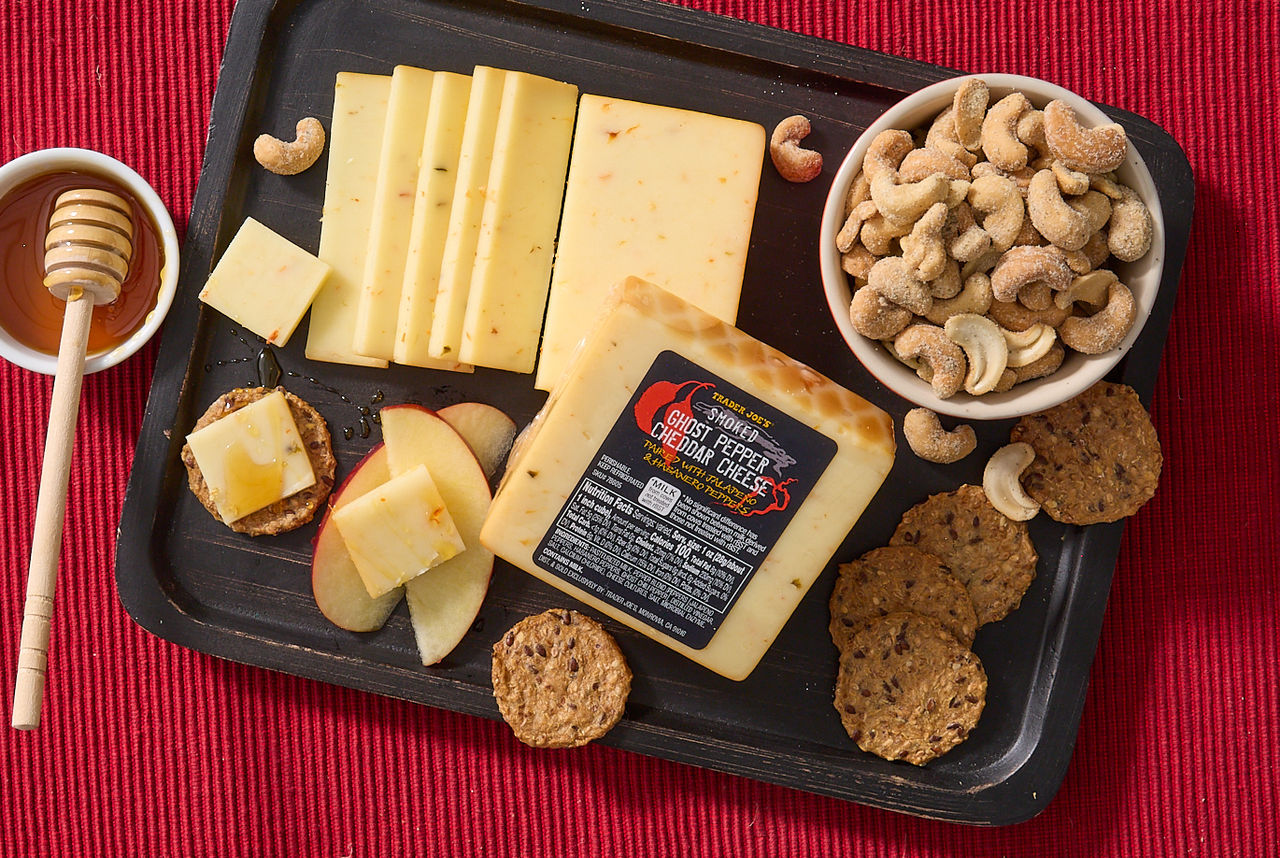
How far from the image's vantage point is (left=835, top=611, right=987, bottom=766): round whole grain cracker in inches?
60.7

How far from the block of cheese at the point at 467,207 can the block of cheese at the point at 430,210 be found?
0.02 metres

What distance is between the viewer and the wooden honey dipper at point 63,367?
144 cm

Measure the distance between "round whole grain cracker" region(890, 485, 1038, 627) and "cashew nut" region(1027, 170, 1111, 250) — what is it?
1.70ft

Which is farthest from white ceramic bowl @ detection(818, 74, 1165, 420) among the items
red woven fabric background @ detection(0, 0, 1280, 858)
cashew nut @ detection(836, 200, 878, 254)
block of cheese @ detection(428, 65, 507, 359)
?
block of cheese @ detection(428, 65, 507, 359)

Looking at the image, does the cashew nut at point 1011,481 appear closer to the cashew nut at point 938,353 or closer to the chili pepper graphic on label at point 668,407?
the cashew nut at point 938,353

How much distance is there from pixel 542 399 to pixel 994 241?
0.79 m

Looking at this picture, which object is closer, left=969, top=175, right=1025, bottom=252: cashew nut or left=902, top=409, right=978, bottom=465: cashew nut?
left=969, top=175, right=1025, bottom=252: cashew nut

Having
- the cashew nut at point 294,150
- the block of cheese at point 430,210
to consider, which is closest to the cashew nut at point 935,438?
the block of cheese at point 430,210

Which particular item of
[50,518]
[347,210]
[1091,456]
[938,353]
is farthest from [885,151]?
[50,518]

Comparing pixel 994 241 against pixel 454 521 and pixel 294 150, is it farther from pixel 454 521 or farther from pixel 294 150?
pixel 294 150

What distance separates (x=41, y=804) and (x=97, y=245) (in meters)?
1.11

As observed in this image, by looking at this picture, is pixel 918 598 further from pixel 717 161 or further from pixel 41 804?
pixel 41 804

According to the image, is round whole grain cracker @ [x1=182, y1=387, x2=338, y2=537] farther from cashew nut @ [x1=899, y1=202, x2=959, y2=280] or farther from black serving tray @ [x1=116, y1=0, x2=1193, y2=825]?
cashew nut @ [x1=899, y1=202, x2=959, y2=280]

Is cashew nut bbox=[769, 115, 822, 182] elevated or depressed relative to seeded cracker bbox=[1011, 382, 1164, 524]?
elevated
